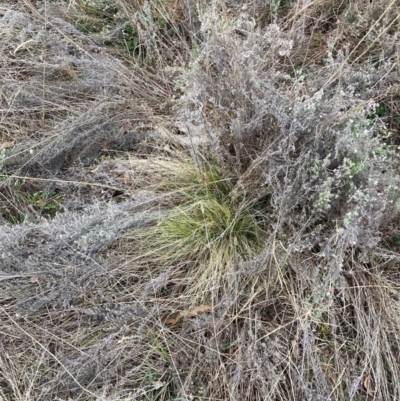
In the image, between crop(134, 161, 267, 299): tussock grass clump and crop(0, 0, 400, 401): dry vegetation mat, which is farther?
crop(134, 161, 267, 299): tussock grass clump

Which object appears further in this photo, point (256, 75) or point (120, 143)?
point (120, 143)

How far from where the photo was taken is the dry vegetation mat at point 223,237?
161 cm

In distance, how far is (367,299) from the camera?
65.8 inches

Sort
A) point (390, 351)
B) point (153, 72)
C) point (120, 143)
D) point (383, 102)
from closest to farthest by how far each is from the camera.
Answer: point (390, 351), point (383, 102), point (120, 143), point (153, 72)

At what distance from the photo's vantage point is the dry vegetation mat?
5.29 feet

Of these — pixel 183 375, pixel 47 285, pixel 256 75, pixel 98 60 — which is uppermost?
pixel 256 75

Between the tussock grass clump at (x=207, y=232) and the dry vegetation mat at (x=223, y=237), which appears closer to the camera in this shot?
the dry vegetation mat at (x=223, y=237)

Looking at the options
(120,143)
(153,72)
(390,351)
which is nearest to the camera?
(390,351)

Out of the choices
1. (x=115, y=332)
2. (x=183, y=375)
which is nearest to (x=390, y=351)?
(x=183, y=375)

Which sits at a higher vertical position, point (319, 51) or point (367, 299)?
point (319, 51)

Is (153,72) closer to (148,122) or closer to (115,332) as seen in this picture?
(148,122)

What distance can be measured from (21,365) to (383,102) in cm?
172

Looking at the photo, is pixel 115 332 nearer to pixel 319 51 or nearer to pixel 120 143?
pixel 120 143

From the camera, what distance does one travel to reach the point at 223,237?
182 centimetres
